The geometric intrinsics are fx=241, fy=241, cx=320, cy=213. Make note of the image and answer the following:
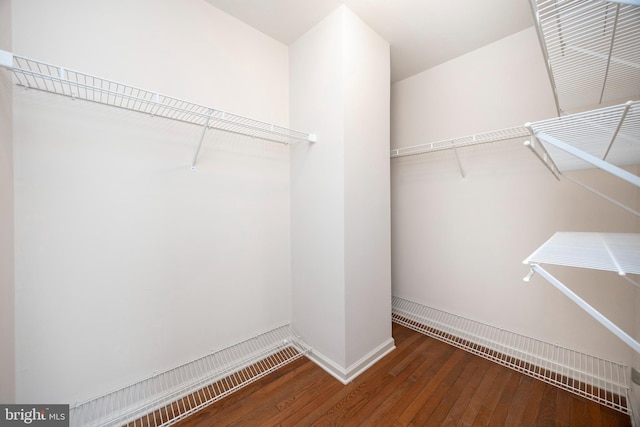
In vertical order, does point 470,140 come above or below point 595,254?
above

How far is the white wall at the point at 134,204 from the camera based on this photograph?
1097 mm

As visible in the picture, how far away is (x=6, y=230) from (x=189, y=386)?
118 centimetres

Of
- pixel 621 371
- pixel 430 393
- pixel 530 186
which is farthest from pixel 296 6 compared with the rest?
pixel 621 371

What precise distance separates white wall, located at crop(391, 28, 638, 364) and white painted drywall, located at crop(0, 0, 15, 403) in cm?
257

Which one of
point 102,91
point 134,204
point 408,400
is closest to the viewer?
point 102,91

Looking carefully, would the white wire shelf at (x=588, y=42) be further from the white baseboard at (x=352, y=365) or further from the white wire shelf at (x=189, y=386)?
the white wire shelf at (x=189, y=386)

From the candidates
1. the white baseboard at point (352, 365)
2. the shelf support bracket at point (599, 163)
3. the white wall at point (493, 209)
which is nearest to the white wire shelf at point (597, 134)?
the shelf support bracket at point (599, 163)

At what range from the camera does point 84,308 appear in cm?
120

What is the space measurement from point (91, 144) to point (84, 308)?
82 centimetres

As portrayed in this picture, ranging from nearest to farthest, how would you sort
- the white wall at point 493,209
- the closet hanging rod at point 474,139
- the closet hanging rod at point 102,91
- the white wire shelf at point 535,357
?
the closet hanging rod at point 102,91 → the white wire shelf at point 535,357 → the white wall at point 493,209 → the closet hanging rod at point 474,139

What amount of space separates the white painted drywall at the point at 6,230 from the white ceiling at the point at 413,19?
1.08 meters

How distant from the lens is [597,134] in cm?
87
